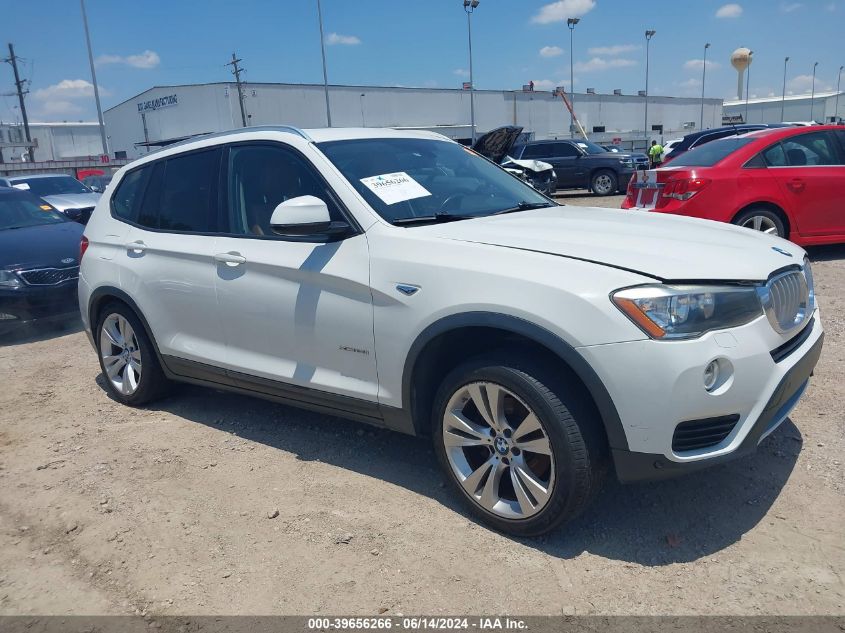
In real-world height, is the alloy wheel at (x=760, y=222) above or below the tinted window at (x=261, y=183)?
below

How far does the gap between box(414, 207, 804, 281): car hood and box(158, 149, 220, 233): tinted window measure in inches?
63.7

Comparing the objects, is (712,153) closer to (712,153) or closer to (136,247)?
(712,153)

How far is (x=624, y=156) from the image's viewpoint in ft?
60.2

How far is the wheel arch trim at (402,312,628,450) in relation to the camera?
259cm

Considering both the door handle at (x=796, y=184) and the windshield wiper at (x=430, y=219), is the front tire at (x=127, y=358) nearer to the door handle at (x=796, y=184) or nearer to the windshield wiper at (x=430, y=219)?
the windshield wiper at (x=430, y=219)

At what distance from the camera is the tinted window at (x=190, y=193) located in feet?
13.8

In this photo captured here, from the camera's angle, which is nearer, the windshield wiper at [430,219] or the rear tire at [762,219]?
the windshield wiper at [430,219]

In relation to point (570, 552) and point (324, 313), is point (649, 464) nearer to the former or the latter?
point (570, 552)

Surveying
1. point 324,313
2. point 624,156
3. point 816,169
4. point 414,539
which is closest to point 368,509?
point 414,539

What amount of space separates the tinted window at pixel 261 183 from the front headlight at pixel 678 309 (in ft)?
5.93

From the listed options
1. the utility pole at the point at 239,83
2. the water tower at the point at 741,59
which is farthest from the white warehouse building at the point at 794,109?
the utility pole at the point at 239,83

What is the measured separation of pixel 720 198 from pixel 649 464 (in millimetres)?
5693

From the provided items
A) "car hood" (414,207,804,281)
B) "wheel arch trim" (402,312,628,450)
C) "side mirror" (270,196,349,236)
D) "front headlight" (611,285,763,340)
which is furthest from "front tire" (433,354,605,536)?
"side mirror" (270,196,349,236)

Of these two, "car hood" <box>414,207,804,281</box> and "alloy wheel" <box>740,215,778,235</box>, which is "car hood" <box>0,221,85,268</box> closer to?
"car hood" <box>414,207,804,281</box>
